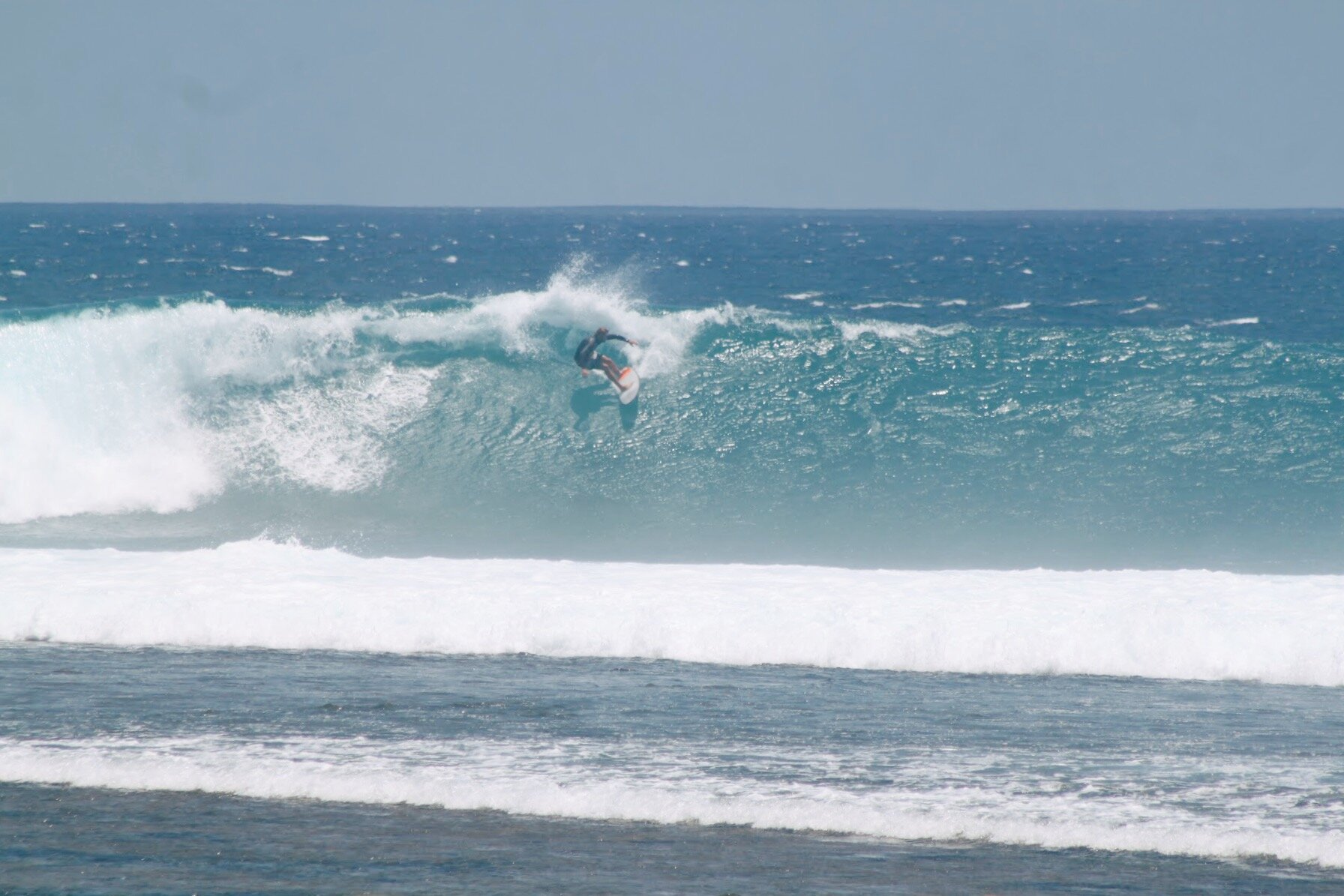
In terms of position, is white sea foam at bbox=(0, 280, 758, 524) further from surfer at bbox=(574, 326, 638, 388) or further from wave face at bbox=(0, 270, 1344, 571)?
surfer at bbox=(574, 326, 638, 388)

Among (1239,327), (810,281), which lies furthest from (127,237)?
(1239,327)

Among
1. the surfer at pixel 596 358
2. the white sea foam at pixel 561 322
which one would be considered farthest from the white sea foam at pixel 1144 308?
the surfer at pixel 596 358

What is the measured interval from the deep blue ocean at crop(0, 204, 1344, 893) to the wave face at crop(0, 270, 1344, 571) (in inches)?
2.4

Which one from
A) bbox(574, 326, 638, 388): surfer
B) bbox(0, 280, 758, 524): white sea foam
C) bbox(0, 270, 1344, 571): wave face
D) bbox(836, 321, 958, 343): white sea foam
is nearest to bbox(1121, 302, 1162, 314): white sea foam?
bbox(0, 270, 1344, 571): wave face

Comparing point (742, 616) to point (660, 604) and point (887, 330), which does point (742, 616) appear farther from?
point (887, 330)

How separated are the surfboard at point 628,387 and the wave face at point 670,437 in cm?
18

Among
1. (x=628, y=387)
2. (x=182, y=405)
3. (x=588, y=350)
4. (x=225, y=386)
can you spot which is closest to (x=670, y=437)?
(x=628, y=387)

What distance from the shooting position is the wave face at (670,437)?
14.1m

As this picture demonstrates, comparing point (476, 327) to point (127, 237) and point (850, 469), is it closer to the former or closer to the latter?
point (850, 469)

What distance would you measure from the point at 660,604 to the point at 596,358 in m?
7.55

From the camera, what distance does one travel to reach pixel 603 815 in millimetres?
5820

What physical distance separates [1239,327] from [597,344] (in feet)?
75.2

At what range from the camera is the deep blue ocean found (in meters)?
5.56

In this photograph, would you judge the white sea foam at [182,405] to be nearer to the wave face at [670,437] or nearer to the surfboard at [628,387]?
the wave face at [670,437]
